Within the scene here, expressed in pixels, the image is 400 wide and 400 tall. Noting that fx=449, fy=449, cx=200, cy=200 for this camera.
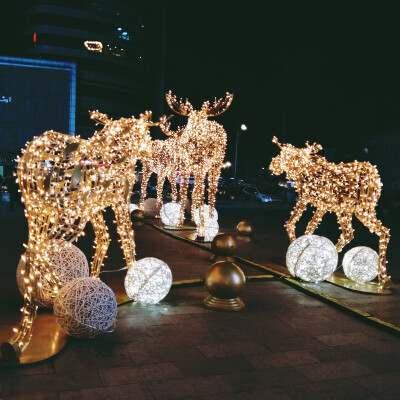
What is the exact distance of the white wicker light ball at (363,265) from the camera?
7680 mm

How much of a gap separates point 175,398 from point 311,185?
595 cm

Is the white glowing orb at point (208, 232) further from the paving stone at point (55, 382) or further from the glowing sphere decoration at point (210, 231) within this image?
the paving stone at point (55, 382)

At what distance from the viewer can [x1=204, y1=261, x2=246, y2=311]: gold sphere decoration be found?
241 inches

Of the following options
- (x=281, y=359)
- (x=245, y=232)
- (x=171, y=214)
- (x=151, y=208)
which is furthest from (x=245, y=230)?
(x=281, y=359)

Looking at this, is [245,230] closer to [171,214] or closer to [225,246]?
[171,214]

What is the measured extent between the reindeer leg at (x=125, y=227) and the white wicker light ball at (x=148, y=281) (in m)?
0.51

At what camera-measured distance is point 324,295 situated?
6879 mm

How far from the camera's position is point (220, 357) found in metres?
4.55

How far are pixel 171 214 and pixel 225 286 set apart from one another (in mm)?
8554

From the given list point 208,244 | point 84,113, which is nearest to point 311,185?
point 208,244

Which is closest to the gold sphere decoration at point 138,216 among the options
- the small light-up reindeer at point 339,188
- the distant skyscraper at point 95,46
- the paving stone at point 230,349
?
the small light-up reindeer at point 339,188

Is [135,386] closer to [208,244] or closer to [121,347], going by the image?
[121,347]

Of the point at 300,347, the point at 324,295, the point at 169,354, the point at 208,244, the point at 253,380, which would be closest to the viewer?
the point at 253,380

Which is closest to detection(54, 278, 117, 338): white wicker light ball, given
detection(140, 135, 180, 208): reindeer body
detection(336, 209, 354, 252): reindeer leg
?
detection(336, 209, 354, 252): reindeer leg
